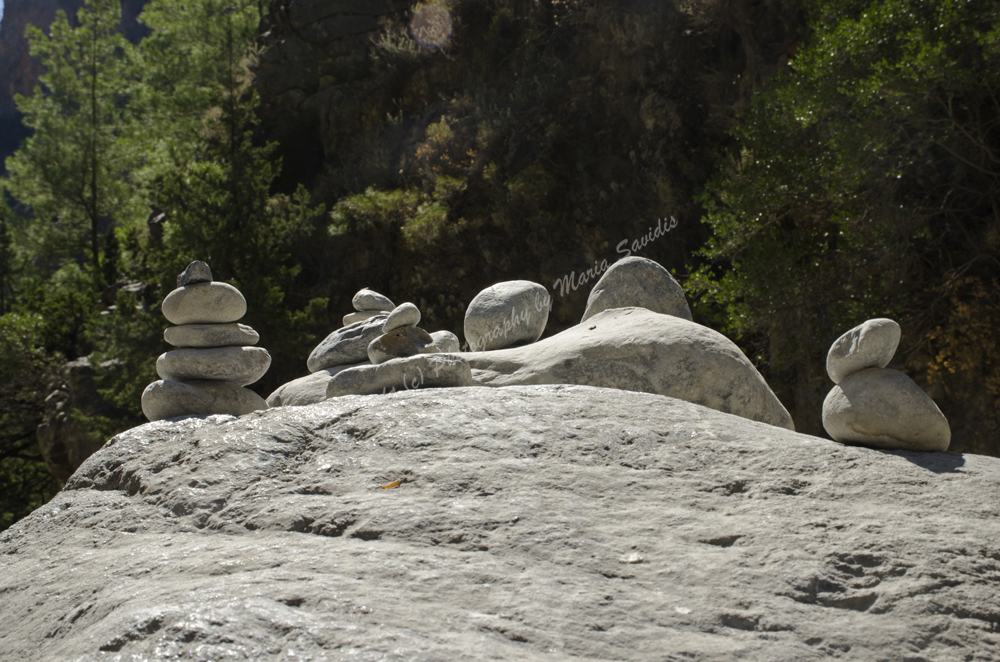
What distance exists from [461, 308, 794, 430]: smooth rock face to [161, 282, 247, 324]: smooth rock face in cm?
148

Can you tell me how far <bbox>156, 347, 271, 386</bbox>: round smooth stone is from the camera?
14.7 feet

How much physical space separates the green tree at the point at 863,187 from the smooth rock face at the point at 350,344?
15.8ft

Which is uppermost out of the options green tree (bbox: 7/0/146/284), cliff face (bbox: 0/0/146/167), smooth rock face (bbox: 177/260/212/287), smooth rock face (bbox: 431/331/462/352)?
cliff face (bbox: 0/0/146/167)

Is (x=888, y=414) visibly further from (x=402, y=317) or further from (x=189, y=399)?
(x=189, y=399)

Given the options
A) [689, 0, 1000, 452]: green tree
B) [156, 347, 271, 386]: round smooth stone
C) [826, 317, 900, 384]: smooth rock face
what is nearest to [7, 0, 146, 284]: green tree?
[689, 0, 1000, 452]: green tree

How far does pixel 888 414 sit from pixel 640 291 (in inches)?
94.9

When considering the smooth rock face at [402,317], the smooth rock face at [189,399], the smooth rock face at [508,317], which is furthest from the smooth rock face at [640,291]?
the smooth rock face at [189,399]

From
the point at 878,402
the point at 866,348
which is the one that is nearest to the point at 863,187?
the point at 866,348

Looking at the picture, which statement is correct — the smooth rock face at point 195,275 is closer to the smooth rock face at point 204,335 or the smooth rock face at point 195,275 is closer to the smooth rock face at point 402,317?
the smooth rock face at point 204,335

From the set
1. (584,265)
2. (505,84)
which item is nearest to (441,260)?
(584,265)

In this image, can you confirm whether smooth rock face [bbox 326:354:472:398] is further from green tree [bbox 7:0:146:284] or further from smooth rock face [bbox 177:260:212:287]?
green tree [bbox 7:0:146:284]

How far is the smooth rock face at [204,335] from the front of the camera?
4527mm

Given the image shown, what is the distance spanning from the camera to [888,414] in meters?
3.09

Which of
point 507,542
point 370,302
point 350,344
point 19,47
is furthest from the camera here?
point 19,47
